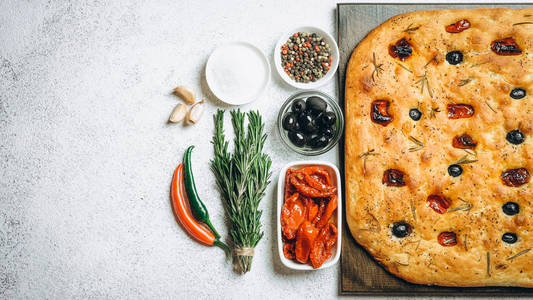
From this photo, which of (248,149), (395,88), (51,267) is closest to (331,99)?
(395,88)

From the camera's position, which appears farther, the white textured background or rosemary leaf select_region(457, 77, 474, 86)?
the white textured background

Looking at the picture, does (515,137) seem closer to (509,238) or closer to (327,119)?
(509,238)

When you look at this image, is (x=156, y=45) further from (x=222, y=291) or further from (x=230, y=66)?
(x=222, y=291)

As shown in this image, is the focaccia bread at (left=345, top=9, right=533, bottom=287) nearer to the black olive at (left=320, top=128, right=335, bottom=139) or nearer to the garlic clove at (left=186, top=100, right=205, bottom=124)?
the black olive at (left=320, top=128, right=335, bottom=139)

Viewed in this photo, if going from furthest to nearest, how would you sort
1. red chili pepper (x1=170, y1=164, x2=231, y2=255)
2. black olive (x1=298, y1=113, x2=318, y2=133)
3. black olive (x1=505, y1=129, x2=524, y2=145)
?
red chili pepper (x1=170, y1=164, x2=231, y2=255)
black olive (x1=298, y1=113, x2=318, y2=133)
black olive (x1=505, y1=129, x2=524, y2=145)

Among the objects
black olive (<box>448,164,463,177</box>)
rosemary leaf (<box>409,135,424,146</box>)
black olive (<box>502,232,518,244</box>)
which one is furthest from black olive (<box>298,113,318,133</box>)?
black olive (<box>502,232,518,244</box>)

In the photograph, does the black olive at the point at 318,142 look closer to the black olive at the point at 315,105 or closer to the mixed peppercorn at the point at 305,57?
the black olive at the point at 315,105
